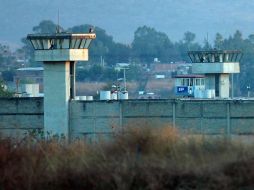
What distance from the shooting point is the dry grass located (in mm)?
16188

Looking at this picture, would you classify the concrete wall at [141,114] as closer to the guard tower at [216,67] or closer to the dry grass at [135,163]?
the guard tower at [216,67]

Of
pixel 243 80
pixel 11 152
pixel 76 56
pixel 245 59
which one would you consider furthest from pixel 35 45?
pixel 245 59

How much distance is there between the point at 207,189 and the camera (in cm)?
1595

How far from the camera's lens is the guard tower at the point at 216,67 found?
70.3 m

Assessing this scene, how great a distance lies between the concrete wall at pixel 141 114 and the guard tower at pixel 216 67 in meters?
22.9

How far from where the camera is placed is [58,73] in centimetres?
4809

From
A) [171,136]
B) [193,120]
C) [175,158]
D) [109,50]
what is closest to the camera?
[175,158]

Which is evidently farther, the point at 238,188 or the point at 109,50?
the point at 109,50

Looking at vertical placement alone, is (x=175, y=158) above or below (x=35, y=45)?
below

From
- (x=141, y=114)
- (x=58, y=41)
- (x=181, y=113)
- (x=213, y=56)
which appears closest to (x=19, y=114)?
(x=58, y=41)

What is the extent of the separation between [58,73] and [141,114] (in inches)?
214

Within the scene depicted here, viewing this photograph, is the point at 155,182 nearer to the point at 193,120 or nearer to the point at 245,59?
the point at 193,120

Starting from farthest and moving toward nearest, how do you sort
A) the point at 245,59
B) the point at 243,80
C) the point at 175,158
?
the point at 245,59 < the point at 243,80 < the point at 175,158

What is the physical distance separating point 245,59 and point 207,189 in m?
141
